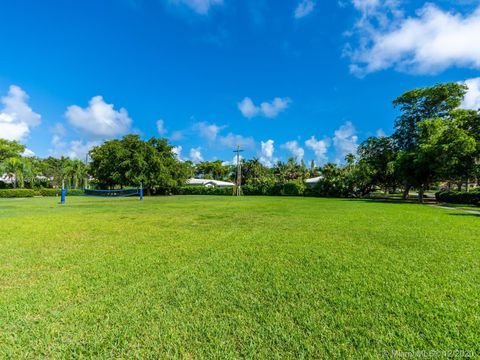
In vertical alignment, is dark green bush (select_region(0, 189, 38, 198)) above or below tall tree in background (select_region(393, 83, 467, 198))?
below

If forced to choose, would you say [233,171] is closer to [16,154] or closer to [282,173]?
[282,173]

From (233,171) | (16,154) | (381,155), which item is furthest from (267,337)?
(233,171)

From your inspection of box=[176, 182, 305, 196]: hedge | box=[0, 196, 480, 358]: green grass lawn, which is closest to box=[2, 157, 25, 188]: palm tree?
box=[176, 182, 305, 196]: hedge

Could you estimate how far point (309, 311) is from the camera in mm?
2609

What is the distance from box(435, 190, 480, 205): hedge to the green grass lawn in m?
18.3

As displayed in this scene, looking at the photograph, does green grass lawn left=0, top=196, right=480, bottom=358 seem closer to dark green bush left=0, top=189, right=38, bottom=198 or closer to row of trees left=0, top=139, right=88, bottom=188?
dark green bush left=0, top=189, right=38, bottom=198

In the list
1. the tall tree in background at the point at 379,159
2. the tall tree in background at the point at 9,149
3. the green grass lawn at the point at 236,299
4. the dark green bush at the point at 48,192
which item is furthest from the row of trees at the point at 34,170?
the tall tree in background at the point at 379,159

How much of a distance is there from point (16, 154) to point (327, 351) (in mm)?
53551

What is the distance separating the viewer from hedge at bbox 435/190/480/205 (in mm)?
18688

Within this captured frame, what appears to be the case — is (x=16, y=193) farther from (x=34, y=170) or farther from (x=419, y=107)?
(x=419, y=107)

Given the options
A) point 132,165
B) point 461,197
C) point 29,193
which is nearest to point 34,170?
point 29,193

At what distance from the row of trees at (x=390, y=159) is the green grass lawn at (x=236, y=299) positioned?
17.6 metres

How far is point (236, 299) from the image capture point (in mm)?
2896

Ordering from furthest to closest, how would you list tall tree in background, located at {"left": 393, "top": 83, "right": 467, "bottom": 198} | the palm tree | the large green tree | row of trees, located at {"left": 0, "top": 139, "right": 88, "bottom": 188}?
row of trees, located at {"left": 0, "top": 139, "right": 88, "bottom": 188}
the palm tree
the large green tree
tall tree in background, located at {"left": 393, "top": 83, "right": 467, "bottom": 198}
